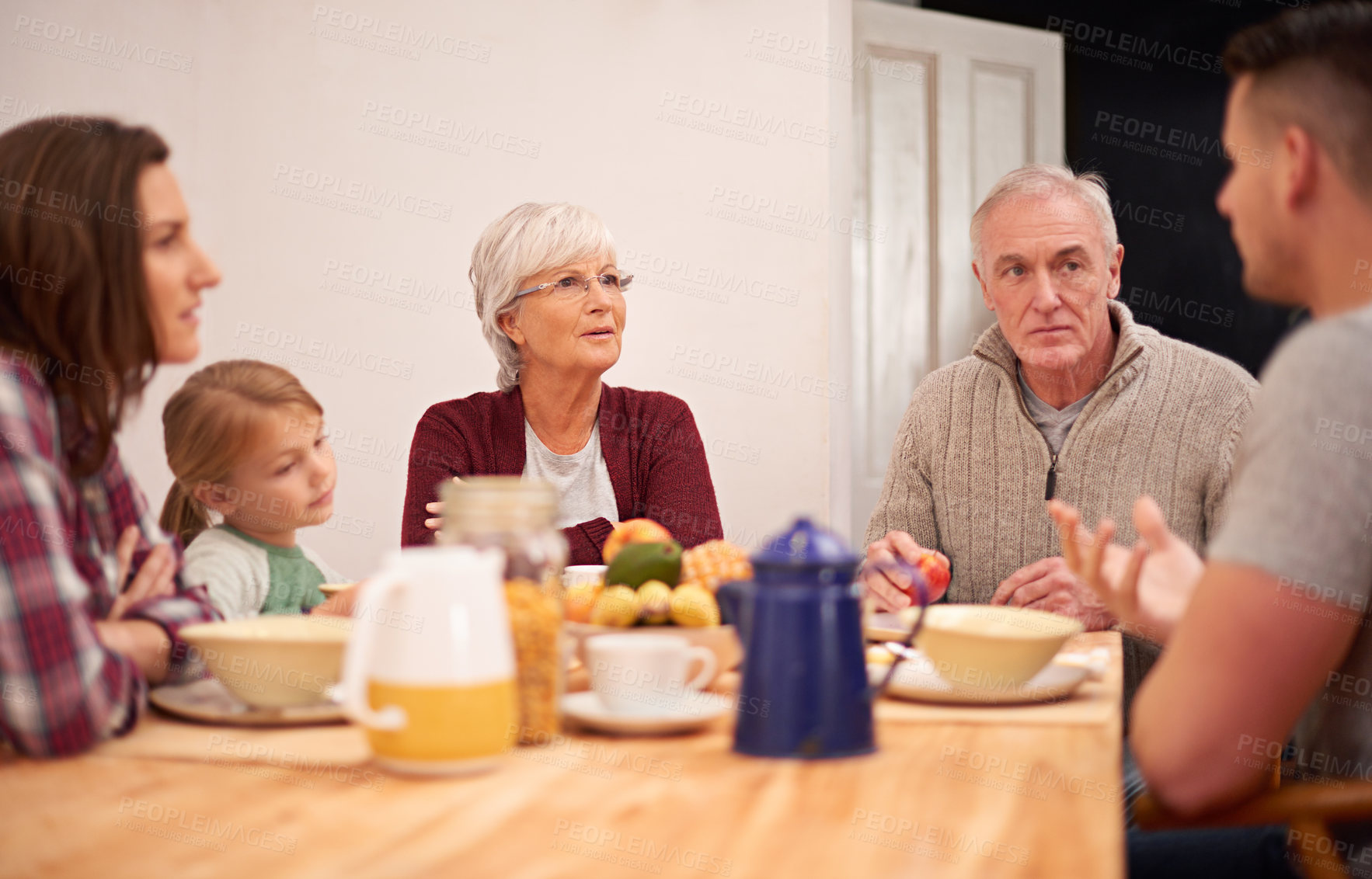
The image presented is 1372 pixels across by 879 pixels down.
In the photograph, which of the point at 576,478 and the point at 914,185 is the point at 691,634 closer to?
the point at 576,478

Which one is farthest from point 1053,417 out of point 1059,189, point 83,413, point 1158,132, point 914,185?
point 1158,132

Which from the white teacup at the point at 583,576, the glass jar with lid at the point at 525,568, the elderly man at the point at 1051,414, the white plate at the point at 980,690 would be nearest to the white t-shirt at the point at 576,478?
the elderly man at the point at 1051,414

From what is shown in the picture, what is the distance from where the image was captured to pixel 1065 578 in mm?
1945

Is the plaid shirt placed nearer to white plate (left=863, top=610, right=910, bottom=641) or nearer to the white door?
white plate (left=863, top=610, right=910, bottom=641)

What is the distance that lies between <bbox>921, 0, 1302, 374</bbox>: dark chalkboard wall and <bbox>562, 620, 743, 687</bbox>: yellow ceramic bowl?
161 inches

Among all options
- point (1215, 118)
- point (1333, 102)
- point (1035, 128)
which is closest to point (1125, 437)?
point (1333, 102)

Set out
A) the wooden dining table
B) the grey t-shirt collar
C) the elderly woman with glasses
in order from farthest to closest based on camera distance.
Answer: the elderly woman with glasses < the grey t-shirt collar < the wooden dining table

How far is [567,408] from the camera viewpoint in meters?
2.70

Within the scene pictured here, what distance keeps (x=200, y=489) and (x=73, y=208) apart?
0.91 m

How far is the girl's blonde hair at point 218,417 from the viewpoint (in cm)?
193

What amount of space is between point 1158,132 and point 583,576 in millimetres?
4119

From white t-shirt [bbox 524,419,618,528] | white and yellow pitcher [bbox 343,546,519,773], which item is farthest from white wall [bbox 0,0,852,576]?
white and yellow pitcher [bbox 343,546,519,773]

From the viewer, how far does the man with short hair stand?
98 cm

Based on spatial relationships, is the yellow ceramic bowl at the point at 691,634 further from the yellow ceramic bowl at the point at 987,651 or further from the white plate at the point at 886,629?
the white plate at the point at 886,629
